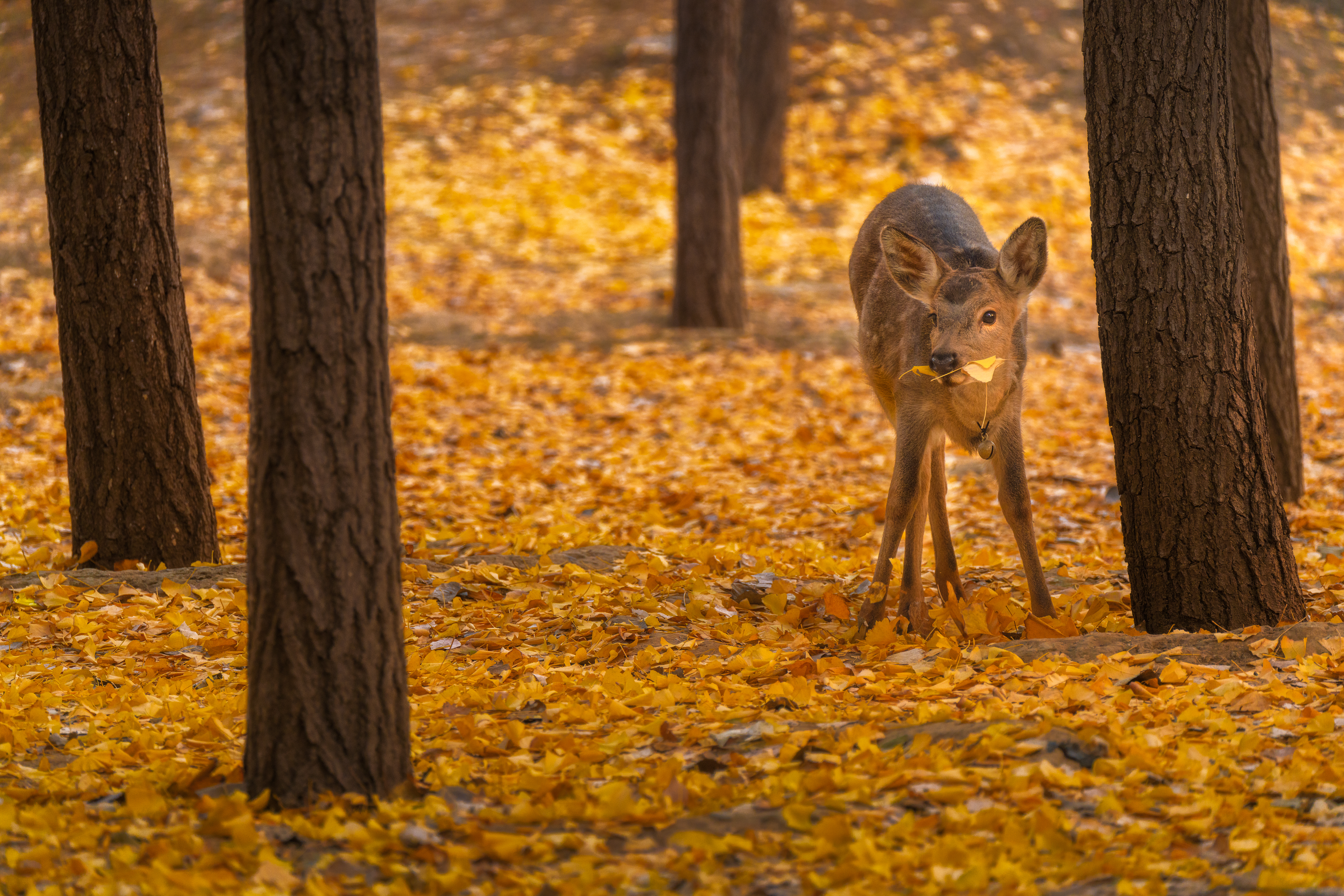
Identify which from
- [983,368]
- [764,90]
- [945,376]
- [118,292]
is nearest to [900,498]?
[945,376]

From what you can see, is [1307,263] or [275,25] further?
[1307,263]

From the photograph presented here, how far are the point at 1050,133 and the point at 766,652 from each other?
14307 millimetres

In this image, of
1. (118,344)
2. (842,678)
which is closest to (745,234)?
(118,344)

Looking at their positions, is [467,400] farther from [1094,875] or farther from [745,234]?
[1094,875]

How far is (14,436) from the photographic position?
30.5 ft

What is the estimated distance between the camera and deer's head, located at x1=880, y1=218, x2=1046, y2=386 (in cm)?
523

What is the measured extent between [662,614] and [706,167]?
824cm

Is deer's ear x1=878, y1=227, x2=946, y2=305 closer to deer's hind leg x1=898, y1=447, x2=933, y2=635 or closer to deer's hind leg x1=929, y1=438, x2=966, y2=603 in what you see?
deer's hind leg x1=898, y1=447, x2=933, y2=635

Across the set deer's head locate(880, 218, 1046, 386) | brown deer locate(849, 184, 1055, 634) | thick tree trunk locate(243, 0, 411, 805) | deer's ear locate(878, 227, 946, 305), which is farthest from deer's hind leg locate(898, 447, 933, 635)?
thick tree trunk locate(243, 0, 411, 805)

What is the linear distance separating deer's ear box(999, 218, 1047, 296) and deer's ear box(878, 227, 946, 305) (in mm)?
283

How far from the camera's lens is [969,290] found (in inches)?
211

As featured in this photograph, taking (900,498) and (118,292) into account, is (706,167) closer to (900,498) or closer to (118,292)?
(118,292)

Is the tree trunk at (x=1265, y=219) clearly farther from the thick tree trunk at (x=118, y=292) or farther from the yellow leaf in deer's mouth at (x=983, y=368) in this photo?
the thick tree trunk at (x=118, y=292)

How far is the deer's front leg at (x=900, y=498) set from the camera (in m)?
5.66
